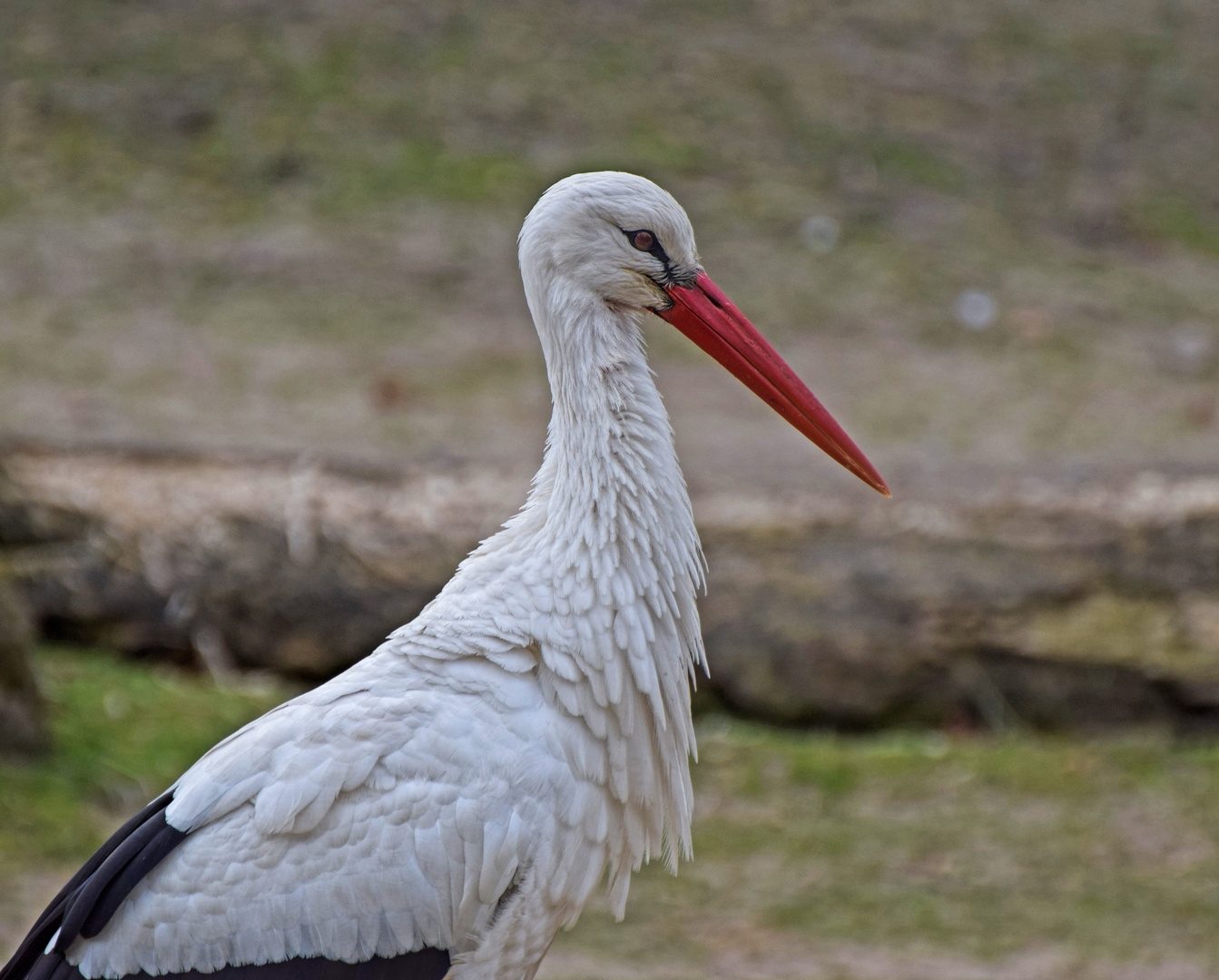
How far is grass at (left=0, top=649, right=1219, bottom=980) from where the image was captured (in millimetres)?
4055

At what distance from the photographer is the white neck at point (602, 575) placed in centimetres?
261

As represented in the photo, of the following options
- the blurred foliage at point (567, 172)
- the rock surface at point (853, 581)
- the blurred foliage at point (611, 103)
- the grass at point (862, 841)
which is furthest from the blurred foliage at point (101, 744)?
the blurred foliage at point (611, 103)

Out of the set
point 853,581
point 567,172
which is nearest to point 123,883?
point 853,581

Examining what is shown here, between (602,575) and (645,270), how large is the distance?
0.57 metres

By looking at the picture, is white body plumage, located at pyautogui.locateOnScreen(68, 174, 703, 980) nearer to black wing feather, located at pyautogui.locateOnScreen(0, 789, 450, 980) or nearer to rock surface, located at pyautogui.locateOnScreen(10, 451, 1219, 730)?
black wing feather, located at pyautogui.locateOnScreen(0, 789, 450, 980)

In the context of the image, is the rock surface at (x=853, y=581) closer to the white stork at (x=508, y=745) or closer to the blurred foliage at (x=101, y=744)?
the blurred foliage at (x=101, y=744)

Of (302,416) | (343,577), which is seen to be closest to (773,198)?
(302,416)

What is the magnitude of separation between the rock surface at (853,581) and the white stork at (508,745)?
2.48m

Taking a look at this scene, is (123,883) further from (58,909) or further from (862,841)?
(862,841)

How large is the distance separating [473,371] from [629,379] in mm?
4053

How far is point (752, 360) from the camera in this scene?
9.21ft

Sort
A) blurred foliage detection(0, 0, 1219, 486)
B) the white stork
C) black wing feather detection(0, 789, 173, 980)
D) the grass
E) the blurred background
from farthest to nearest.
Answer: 1. blurred foliage detection(0, 0, 1219, 486)
2. the blurred background
3. the grass
4. black wing feather detection(0, 789, 173, 980)
5. the white stork

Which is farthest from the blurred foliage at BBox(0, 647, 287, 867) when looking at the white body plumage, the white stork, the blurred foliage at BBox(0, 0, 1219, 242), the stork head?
the blurred foliage at BBox(0, 0, 1219, 242)

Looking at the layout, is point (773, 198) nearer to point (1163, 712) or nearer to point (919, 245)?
point (919, 245)
